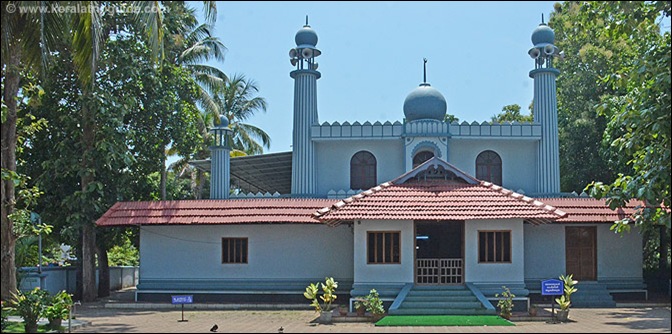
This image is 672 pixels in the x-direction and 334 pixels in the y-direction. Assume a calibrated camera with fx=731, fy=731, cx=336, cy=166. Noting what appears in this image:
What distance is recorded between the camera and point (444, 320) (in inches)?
675

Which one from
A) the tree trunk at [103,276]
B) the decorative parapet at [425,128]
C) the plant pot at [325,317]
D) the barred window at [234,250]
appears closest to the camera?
the plant pot at [325,317]

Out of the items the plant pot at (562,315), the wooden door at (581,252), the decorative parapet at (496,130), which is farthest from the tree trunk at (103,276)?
the plant pot at (562,315)

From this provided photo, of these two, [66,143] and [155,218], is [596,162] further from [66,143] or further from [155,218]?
[66,143]

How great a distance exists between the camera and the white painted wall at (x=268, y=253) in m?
22.4

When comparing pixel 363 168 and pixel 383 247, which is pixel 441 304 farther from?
pixel 363 168

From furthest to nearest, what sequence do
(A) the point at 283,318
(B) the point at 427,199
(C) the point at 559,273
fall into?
(C) the point at 559,273
(B) the point at 427,199
(A) the point at 283,318

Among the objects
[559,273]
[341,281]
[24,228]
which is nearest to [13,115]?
[24,228]

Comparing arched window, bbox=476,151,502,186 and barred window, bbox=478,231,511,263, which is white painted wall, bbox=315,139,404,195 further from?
barred window, bbox=478,231,511,263

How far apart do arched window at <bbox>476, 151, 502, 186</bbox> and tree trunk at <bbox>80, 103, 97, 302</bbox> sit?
13.6 m

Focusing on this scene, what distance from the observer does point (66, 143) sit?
2356 centimetres

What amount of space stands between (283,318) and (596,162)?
15759 millimetres

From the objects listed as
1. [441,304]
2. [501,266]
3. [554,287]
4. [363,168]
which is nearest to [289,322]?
[441,304]

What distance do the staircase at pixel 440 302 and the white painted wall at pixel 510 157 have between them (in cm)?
804

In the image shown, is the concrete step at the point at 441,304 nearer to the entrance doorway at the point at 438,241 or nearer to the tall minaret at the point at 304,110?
the entrance doorway at the point at 438,241
